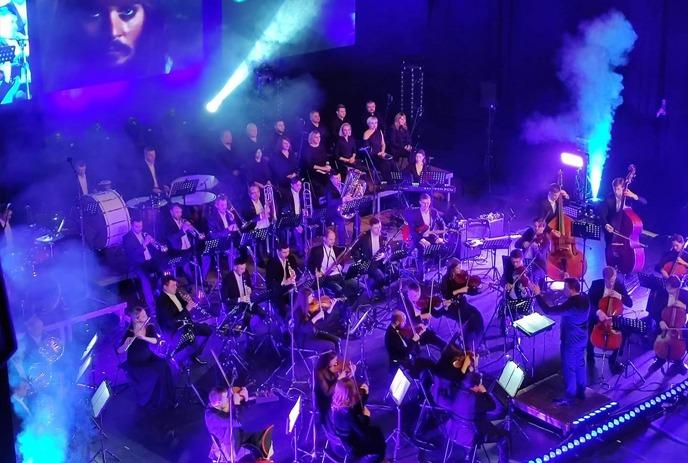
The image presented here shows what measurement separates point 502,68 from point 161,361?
436 inches

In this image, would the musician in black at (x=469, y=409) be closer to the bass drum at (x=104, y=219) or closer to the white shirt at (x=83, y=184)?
the bass drum at (x=104, y=219)

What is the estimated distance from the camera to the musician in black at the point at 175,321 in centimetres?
1065

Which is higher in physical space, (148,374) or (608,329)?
(608,329)

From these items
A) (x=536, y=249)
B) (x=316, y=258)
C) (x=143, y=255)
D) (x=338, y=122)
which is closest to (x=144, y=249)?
(x=143, y=255)

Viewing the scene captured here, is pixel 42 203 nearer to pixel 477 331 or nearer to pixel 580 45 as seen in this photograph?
pixel 477 331

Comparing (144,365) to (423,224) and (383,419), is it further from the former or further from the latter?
(423,224)

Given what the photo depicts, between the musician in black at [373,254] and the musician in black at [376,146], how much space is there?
351 cm

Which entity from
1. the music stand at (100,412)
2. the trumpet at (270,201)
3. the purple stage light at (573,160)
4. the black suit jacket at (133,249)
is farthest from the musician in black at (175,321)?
the purple stage light at (573,160)

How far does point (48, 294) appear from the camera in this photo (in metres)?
11.7

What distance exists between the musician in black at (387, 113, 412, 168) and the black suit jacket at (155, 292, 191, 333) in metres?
7.50

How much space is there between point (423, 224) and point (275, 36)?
599 centimetres

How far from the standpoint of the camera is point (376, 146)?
1670cm

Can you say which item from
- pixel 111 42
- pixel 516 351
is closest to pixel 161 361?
pixel 516 351

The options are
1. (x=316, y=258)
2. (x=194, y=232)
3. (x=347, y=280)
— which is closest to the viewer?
(x=347, y=280)
